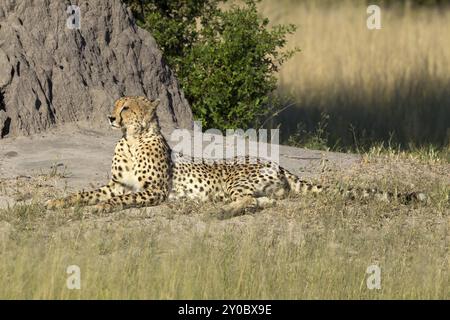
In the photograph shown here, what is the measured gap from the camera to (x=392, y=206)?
9.20 m

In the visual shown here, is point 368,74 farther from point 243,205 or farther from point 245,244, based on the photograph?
point 245,244

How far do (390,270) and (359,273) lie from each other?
29 cm

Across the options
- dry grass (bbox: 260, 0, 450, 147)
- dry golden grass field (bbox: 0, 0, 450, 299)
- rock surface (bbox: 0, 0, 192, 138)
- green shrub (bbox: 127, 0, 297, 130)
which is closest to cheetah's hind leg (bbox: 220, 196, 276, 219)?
dry golden grass field (bbox: 0, 0, 450, 299)

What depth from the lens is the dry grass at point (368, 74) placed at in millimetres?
16203

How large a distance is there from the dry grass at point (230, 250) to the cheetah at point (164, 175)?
172mm

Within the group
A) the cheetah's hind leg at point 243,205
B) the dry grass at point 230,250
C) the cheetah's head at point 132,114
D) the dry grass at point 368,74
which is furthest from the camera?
the dry grass at point 368,74

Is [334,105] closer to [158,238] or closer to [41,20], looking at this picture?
[41,20]

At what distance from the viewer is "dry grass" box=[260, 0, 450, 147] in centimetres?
1620

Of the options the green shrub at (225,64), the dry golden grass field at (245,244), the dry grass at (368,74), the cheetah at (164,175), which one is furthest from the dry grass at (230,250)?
the dry grass at (368,74)

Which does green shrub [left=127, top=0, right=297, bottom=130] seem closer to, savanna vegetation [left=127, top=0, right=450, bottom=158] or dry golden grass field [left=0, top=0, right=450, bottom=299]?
savanna vegetation [left=127, top=0, right=450, bottom=158]

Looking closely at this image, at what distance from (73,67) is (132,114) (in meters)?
1.91

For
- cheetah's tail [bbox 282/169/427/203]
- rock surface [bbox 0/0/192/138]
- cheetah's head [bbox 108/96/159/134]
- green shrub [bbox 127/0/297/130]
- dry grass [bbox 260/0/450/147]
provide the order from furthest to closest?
dry grass [bbox 260/0/450/147] < green shrub [bbox 127/0/297/130] < rock surface [bbox 0/0/192/138] < cheetah's head [bbox 108/96/159/134] < cheetah's tail [bbox 282/169/427/203]

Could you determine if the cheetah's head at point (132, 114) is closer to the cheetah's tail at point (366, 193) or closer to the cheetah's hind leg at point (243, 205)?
the cheetah's hind leg at point (243, 205)

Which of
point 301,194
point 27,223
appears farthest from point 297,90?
point 27,223
